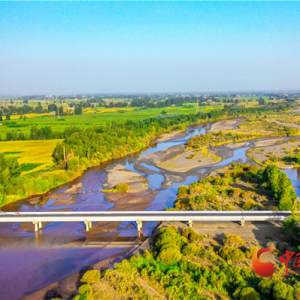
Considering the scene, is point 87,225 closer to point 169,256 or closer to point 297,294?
point 169,256

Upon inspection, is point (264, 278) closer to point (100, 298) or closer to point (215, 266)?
point (215, 266)

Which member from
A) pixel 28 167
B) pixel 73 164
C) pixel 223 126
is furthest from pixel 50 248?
pixel 223 126

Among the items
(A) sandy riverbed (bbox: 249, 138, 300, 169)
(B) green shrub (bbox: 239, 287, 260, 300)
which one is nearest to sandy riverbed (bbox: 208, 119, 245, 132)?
(A) sandy riverbed (bbox: 249, 138, 300, 169)

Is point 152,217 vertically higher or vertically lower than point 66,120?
lower

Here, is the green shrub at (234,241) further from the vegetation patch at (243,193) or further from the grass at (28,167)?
the grass at (28,167)

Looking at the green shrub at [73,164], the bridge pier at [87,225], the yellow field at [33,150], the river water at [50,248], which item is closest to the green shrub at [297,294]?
the river water at [50,248]

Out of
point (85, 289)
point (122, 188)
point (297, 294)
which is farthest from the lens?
point (122, 188)
